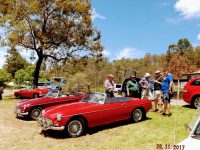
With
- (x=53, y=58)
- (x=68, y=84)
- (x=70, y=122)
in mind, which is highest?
(x=53, y=58)

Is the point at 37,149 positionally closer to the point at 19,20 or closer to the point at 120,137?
the point at 120,137

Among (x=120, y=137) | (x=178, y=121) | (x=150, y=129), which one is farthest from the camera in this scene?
(x=178, y=121)

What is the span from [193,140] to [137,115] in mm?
7692

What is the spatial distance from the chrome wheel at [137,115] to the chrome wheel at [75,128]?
2.57 m

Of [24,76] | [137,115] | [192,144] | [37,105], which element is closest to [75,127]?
[137,115]

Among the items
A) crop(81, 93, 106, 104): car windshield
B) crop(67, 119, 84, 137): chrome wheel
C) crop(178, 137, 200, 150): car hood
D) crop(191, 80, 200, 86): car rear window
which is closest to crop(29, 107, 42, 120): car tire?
crop(81, 93, 106, 104): car windshield

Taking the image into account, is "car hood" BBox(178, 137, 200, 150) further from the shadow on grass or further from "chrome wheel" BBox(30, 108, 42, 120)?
"chrome wheel" BBox(30, 108, 42, 120)

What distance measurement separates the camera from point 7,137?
10.3 meters

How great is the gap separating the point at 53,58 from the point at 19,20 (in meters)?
4.39

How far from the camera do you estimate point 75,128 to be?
10047 mm

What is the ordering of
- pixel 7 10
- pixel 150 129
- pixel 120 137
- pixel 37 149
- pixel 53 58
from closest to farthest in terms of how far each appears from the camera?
pixel 37 149 → pixel 120 137 → pixel 150 129 → pixel 7 10 → pixel 53 58

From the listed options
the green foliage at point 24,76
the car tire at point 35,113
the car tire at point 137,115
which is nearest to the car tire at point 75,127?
the car tire at point 137,115

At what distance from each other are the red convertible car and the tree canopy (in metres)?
13.5

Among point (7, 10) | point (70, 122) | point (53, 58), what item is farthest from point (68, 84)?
point (70, 122)
